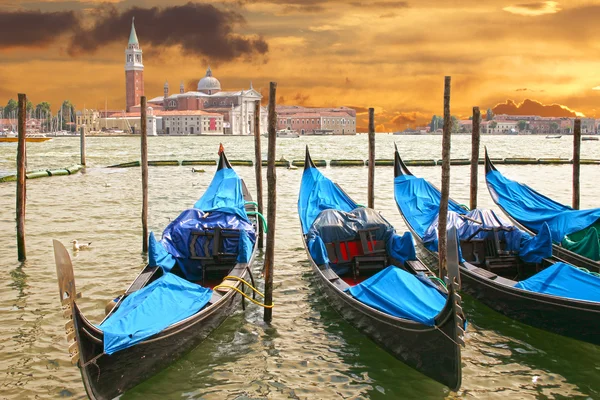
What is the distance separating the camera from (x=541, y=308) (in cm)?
470

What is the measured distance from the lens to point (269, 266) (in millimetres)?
5191

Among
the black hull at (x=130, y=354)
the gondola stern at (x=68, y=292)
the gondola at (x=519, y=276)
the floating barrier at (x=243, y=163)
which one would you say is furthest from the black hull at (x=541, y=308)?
the floating barrier at (x=243, y=163)

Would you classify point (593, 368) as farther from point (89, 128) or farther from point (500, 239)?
point (89, 128)

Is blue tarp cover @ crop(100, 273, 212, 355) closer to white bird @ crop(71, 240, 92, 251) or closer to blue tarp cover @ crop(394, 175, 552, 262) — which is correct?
blue tarp cover @ crop(394, 175, 552, 262)

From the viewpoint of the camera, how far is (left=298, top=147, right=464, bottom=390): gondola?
12.4ft

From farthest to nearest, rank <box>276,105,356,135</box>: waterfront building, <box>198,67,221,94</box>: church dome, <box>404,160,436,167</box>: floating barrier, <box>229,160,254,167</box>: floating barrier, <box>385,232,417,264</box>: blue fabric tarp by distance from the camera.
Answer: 1. <box>276,105,356,135</box>: waterfront building
2. <box>198,67,221,94</box>: church dome
3. <box>229,160,254,167</box>: floating barrier
4. <box>404,160,436,167</box>: floating barrier
5. <box>385,232,417,264</box>: blue fabric tarp

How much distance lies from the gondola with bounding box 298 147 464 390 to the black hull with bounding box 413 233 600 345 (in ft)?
1.70

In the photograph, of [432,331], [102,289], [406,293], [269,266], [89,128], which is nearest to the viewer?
[432,331]

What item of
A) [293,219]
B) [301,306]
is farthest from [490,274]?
[293,219]

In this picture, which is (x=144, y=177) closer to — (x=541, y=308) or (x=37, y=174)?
(x=541, y=308)

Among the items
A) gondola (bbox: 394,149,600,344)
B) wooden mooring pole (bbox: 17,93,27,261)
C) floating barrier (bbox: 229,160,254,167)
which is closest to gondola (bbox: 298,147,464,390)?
gondola (bbox: 394,149,600,344)

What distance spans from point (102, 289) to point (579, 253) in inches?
188

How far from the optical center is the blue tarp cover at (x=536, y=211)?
6.33 metres

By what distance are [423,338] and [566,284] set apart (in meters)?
1.46
